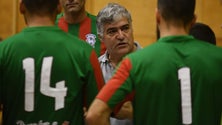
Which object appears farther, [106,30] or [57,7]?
[106,30]

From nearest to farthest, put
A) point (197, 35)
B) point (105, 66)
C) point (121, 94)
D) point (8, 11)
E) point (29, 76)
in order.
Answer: point (121, 94), point (29, 76), point (197, 35), point (105, 66), point (8, 11)

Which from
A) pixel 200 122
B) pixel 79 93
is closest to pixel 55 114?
pixel 79 93

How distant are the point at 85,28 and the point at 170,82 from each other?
5.42ft

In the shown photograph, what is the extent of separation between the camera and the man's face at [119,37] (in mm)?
2604

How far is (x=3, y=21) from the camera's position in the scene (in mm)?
5785

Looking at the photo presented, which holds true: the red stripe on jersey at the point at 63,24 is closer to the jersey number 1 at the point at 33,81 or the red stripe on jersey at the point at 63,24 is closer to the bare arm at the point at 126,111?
the bare arm at the point at 126,111

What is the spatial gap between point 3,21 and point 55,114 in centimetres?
412

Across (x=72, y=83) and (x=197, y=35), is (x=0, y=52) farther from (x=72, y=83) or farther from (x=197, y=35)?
(x=197, y=35)

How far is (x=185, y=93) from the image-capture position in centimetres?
175

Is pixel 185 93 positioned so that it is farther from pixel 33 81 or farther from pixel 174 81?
pixel 33 81

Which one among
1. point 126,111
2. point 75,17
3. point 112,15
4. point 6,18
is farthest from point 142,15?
point 126,111

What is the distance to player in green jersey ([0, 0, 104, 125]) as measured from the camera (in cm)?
187

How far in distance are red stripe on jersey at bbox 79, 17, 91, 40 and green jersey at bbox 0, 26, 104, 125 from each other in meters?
1.34

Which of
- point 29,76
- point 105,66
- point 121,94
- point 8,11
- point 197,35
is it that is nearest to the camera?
point 121,94
